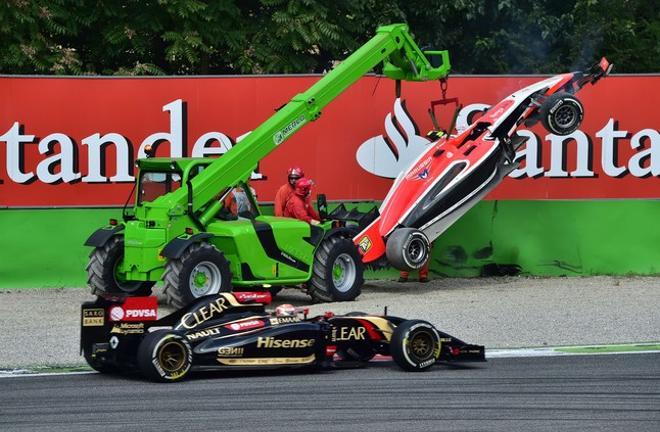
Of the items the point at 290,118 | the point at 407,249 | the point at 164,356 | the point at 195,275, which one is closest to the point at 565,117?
the point at 407,249

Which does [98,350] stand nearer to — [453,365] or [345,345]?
[345,345]

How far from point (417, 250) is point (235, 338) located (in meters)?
7.33

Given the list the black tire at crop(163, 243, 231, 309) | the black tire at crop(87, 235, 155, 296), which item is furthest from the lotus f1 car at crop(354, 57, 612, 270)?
the black tire at crop(87, 235, 155, 296)

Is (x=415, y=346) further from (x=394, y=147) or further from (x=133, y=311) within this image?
(x=394, y=147)

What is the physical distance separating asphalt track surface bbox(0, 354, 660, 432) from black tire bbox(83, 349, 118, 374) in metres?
0.11

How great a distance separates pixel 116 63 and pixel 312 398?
14.8 meters

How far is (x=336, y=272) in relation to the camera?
62.6 feet

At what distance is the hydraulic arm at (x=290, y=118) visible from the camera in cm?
1795

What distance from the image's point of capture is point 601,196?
21.7 metres

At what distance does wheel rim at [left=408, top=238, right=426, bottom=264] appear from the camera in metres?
19.6

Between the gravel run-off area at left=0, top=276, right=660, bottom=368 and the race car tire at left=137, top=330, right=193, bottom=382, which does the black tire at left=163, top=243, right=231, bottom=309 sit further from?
the race car tire at left=137, top=330, right=193, bottom=382

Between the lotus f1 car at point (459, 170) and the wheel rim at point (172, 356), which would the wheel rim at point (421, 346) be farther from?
the lotus f1 car at point (459, 170)

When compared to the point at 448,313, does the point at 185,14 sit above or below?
above

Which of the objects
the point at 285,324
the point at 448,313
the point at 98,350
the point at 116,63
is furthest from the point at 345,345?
the point at 116,63
